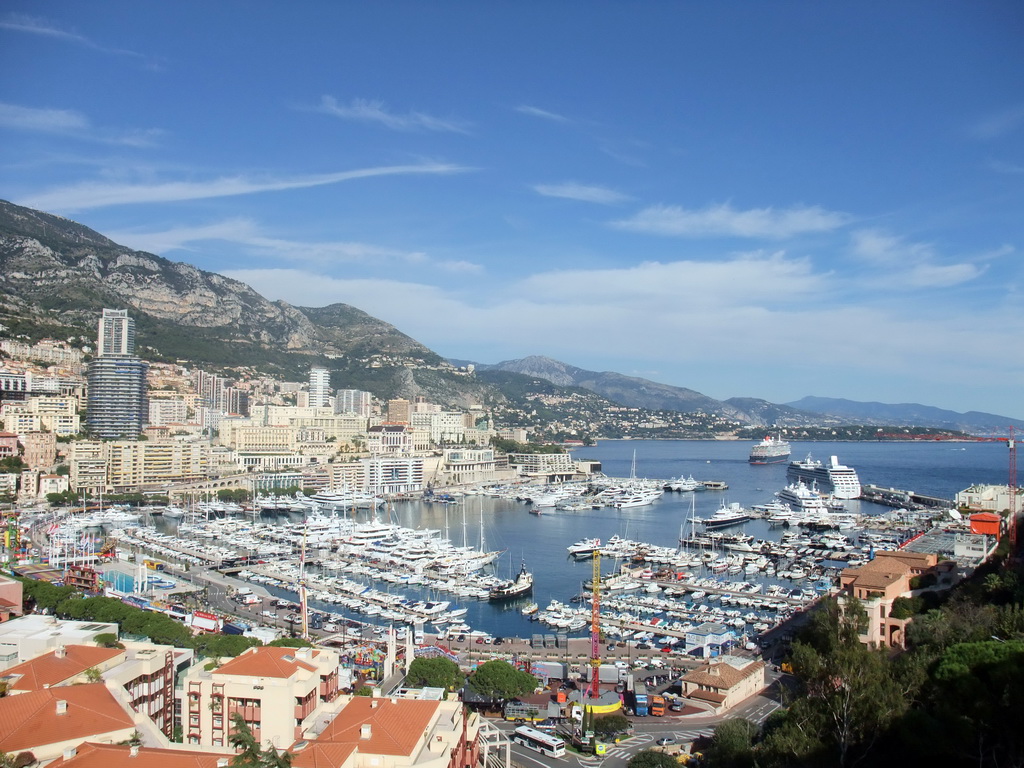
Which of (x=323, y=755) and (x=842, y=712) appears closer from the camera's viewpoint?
(x=323, y=755)

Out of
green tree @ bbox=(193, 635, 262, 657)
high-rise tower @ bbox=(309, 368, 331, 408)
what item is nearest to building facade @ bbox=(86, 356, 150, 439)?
high-rise tower @ bbox=(309, 368, 331, 408)

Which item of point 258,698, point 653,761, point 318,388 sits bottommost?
point 653,761

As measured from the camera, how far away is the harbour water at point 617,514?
56.9 feet

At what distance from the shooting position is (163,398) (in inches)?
1738

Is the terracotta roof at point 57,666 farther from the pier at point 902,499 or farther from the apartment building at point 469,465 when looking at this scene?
the apartment building at point 469,465

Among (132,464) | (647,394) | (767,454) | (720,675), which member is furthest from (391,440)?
(647,394)

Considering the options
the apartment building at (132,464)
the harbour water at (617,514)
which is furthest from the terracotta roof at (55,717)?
the apartment building at (132,464)

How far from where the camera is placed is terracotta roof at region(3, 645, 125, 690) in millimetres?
6714

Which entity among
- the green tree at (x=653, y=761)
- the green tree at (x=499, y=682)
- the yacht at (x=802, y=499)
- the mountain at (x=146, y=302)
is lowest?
the yacht at (x=802, y=499)

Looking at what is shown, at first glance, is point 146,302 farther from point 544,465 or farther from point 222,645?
point 222,645

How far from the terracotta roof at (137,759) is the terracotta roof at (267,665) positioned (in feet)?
4.68

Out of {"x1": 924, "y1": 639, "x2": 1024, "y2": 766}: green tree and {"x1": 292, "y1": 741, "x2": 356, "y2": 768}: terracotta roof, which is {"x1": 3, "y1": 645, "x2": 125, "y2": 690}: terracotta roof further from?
{"x1": 924, "y1": 639, "x2": 1024, "y2": 766}: green tree

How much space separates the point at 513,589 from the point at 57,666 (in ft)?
33.6

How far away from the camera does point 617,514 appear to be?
30.4m
